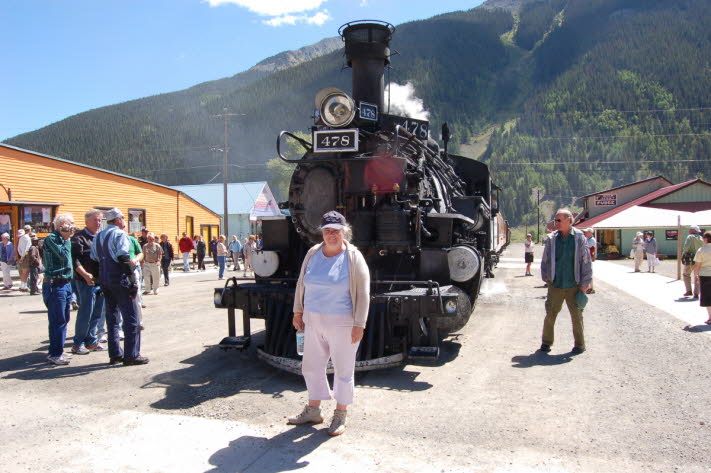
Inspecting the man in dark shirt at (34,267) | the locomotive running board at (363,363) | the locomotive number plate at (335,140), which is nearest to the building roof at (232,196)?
the man in dark shirt at (34,267)

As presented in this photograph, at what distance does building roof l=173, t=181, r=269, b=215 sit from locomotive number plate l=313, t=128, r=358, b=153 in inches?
1230

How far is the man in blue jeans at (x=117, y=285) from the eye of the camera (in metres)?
5.64

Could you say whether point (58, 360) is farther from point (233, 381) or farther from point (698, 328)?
point (698, 328)

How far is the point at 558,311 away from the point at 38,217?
20.0m

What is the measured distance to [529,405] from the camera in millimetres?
4320

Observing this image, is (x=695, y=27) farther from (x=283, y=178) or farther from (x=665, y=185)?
(x=283, y=178)

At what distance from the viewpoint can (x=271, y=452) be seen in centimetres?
343

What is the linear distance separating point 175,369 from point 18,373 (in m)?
1.65

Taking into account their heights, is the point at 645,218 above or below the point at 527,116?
below

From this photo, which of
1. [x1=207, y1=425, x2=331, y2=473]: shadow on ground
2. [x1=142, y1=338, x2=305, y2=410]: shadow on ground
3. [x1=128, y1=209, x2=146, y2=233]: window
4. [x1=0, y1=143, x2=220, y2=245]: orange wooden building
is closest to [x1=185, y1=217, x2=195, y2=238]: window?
[x1=0, y1=143, x2=220, y2=245]: orange wooden building

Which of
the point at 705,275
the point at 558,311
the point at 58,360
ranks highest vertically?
the point at 705,275

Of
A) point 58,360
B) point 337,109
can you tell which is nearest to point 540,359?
point 337,109

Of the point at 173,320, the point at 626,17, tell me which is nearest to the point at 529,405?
the point at 173,320

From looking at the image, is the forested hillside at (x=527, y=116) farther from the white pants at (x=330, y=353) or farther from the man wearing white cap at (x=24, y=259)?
the white pants at (x=330, y=353)
